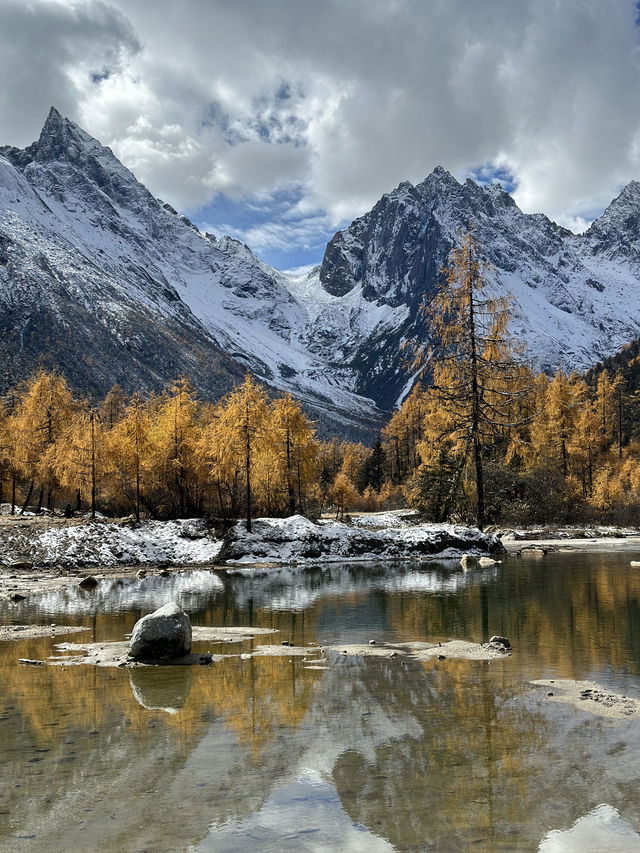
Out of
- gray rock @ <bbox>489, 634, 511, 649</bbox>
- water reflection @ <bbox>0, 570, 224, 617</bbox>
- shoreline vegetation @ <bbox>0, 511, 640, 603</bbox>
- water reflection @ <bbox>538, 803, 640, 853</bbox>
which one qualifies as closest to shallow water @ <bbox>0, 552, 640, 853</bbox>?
water reflection @ <bbox>538, 803, 640, 853</bbox>

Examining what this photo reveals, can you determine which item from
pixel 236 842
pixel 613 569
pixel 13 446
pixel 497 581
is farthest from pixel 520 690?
pixel 13 446

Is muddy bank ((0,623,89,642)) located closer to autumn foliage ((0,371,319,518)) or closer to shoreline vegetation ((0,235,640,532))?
shoreline vegetation ((0,235,640,532))

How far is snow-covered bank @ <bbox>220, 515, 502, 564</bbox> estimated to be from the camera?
35.2m

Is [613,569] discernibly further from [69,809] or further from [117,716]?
[69,809]

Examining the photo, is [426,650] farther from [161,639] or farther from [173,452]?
[173,452]

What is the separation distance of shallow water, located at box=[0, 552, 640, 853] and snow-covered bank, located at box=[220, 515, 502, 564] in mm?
21387

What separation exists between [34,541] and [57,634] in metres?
20.6

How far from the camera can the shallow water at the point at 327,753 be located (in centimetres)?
524

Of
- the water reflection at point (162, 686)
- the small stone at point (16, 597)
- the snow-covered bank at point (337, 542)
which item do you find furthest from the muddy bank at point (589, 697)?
the snow-covered bank at point (337, 542)

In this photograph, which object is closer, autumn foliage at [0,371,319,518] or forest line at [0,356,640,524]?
autumn foliage at [0,371,319,518]

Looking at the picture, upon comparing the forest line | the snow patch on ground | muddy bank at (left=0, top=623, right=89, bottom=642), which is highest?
the forest line

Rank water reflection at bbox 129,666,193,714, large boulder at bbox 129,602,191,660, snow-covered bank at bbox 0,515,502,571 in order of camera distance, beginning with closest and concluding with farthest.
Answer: water reflection at bbox 129,666,193,714, large boulder at bbox 129,602,191,660, snow-covered bank at bbox 0,515,502,571

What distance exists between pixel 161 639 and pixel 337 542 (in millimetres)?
25189

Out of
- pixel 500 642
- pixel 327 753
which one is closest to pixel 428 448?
pixel 500 642
